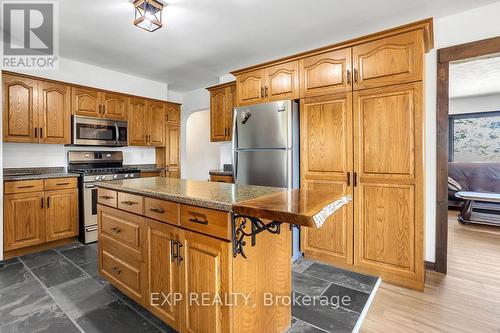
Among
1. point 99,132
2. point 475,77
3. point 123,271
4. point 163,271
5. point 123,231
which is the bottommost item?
point 123,271

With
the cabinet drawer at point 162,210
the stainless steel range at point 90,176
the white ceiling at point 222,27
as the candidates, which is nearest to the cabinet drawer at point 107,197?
the cabinet drawer at point 162,210

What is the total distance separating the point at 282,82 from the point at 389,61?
1097 mm

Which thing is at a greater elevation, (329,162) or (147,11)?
(147,11)

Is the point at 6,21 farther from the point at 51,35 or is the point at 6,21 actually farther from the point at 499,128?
the point at 499,128

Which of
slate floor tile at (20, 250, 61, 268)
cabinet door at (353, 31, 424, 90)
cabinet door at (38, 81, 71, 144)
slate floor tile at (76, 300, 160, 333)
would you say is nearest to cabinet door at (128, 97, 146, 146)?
cabinet door at (38, 81, 71, 144)

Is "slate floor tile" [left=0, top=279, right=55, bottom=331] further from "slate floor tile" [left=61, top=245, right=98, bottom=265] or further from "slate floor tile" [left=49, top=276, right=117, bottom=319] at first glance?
"slate floor tile" [left=61, top=245, right=98, bottom=265]

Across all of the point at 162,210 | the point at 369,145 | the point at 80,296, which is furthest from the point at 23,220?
the point at 369,145

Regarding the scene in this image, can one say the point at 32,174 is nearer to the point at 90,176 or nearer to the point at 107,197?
the point at 90,176

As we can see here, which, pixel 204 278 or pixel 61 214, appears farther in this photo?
pixel 61 214

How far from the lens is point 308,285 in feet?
7.57

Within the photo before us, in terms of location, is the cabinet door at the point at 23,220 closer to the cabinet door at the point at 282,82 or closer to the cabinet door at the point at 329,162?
the cabinet door at the point at 282,82

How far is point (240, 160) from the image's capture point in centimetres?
312

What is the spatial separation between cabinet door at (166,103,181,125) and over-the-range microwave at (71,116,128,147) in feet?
3.04

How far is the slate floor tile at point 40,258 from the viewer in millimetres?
2799
